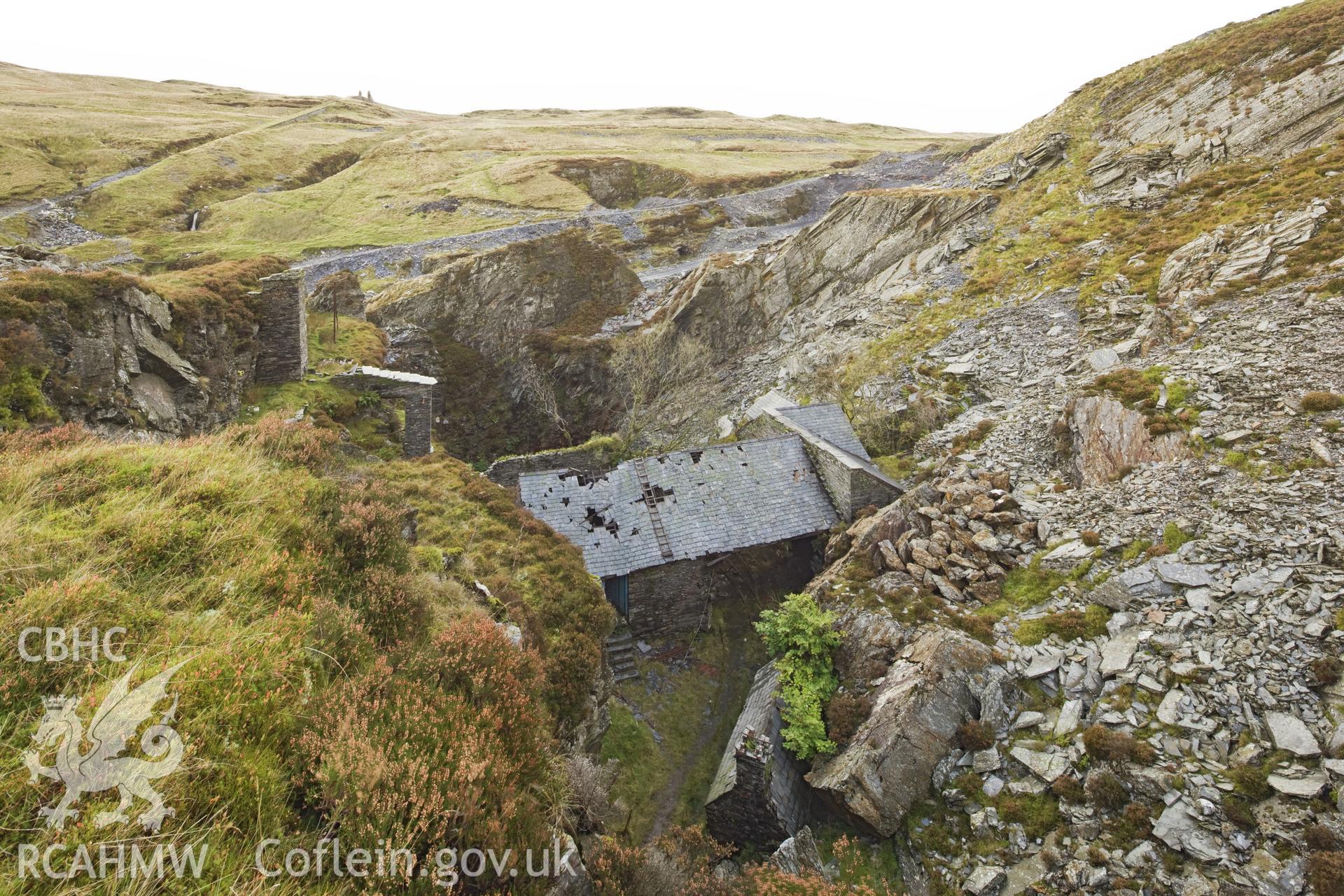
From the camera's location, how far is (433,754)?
5941 millimetres

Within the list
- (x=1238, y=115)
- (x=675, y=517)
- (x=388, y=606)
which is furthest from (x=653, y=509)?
(x=1238, y=115)

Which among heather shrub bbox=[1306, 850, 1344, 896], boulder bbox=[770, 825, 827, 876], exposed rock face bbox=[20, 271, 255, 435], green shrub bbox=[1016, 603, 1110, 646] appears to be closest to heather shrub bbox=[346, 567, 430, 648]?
boulder bbox=[770, 825, 827, 876]

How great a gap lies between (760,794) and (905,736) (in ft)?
12.5

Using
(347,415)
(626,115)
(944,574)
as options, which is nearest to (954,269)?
(944,574)

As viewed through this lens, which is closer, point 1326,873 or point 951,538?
point 1326,873

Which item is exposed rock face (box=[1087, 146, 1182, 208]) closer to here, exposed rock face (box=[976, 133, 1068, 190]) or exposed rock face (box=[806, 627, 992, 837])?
exposed rock face (box=[976, 133, 1068, 190])

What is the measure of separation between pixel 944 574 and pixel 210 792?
16.8m

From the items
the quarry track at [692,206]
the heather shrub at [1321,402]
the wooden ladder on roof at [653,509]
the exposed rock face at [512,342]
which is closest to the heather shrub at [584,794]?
the wooden ladder on roof at [653,509]

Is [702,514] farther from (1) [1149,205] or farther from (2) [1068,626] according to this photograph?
(1) [1149,205]

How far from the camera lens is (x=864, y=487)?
21703 millimetres

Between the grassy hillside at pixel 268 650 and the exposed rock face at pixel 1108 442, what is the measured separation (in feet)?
56.7

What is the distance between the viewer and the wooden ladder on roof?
20297 millimetres

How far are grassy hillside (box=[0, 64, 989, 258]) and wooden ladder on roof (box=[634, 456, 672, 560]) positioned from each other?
1844 inches

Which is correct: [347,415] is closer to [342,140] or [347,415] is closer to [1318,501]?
[1318,501]
